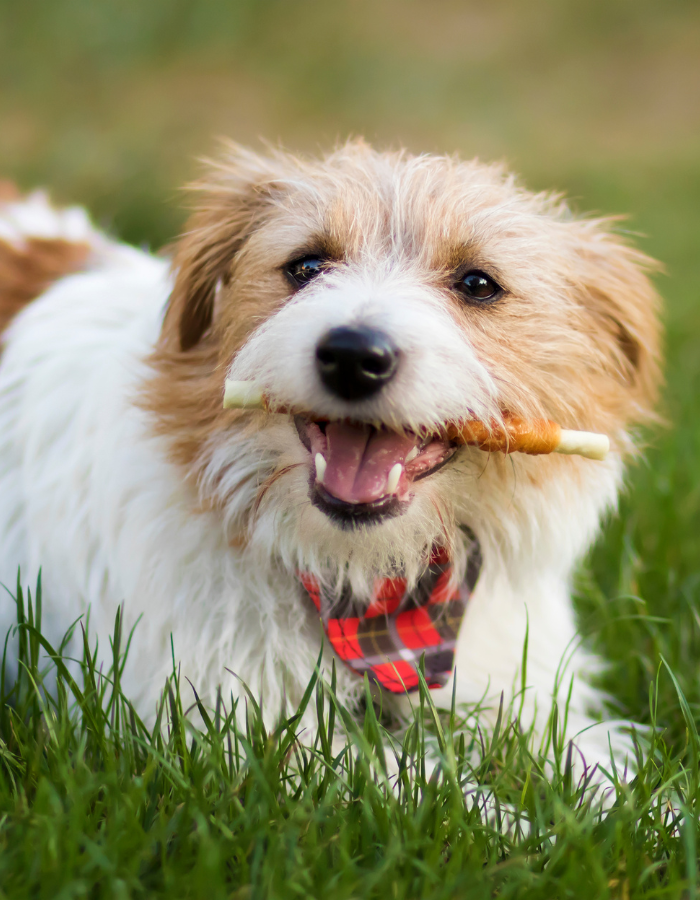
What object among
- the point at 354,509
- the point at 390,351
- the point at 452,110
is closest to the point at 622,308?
the point at 390,351

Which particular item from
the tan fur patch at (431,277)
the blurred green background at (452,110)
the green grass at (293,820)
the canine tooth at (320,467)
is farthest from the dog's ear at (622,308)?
the green grass at (293,820)

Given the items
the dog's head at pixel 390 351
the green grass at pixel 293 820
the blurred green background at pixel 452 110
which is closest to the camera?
the green grass at pixel 293 820

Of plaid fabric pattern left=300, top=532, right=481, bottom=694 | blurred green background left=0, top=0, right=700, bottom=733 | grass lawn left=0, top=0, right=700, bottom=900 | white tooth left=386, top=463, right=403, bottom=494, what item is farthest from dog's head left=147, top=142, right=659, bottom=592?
blurred green background left=0, top=0, right=700, bottom=733

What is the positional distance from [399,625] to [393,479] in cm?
58

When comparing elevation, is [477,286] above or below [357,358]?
above

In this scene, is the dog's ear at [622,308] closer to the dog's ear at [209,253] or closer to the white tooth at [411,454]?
the white tooth at [411,454]

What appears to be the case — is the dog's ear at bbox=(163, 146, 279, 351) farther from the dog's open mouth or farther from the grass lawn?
the dog's open mouth

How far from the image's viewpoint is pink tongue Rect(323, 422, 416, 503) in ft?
6.88

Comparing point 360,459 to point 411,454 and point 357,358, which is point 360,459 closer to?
point 411,454

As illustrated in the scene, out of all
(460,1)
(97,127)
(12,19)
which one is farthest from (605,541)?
(460,1)

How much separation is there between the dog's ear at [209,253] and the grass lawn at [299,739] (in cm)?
43

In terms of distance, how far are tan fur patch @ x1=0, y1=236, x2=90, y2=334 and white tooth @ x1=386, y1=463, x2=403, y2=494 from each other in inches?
76.0

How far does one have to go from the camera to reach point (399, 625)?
2.47m

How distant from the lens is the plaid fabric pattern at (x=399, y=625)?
239 cm
